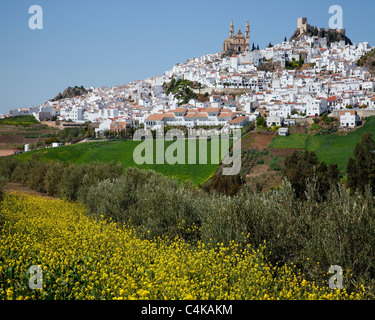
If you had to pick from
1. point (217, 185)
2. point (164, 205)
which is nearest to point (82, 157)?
point (217, 185)

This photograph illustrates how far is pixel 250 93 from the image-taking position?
3784 inches

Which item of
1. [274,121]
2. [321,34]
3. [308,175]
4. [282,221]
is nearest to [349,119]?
[274,121]

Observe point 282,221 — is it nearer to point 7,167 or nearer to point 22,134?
point 7,167

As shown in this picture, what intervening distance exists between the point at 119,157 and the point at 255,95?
46228 mm

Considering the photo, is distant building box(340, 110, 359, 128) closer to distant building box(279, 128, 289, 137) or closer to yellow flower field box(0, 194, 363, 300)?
distant building box(279, 128, 289, 137)

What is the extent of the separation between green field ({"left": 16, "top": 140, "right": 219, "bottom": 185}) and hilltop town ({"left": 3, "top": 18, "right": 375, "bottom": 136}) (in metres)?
18.7

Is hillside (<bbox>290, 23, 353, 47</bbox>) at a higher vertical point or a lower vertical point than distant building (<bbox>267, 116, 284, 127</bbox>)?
higher

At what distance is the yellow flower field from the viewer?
643 cm

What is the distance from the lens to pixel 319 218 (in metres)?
9.77

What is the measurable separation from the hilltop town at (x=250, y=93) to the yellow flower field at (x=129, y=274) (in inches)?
2226

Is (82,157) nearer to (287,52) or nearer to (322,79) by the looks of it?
(322,79)

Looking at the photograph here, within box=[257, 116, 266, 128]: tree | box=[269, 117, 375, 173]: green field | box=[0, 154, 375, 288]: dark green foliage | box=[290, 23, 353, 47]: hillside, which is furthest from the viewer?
box=[290, 23, 353, 47]: hillside

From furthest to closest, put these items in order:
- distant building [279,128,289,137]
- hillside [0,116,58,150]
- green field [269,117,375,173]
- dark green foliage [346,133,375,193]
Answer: hillside [0,116,58,150] → distant building [279,128,289,137] → green field [269,117,375,173] → dark green foliage [346,133,375,193]

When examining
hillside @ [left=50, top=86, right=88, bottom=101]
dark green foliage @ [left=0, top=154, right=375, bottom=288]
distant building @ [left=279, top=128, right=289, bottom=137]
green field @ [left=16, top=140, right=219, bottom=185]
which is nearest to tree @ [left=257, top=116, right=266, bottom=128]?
distant building @ [left=279, top=128, right=289, bottom=137]
